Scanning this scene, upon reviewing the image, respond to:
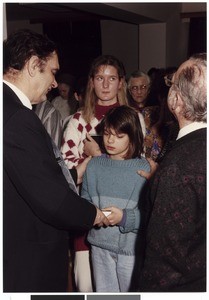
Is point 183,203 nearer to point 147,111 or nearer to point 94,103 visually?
point 94,103

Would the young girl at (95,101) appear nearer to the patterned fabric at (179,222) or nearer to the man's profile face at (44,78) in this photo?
the man's profile face at (44,78)

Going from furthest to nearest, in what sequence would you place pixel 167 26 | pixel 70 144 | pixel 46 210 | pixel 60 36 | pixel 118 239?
1. pixel 60 36
2. pixel 167 26
3. pixel 70 144
4. pixel 118 239
5. pixel 46 210

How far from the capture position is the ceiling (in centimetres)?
387

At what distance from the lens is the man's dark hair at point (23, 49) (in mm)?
1278

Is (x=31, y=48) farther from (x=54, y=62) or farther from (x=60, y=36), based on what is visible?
(x=60, y=36)

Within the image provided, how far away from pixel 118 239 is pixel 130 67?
5.37 metres

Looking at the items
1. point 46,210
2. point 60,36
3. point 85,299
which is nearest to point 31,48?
point 46,210

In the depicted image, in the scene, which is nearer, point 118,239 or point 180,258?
point 180,258

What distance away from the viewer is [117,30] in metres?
6.97

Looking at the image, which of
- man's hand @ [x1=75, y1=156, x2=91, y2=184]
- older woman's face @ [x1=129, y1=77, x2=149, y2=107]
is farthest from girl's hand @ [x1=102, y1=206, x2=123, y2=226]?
older woman's face @ [x1=129, y1=77, x2=149, y2=107]

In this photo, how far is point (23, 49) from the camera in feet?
4.23

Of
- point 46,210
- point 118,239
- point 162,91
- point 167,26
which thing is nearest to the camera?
point 46,210

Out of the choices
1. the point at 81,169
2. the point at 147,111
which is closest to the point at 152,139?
the point at 147,111

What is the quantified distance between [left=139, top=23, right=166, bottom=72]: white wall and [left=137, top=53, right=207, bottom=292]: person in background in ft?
16.9
